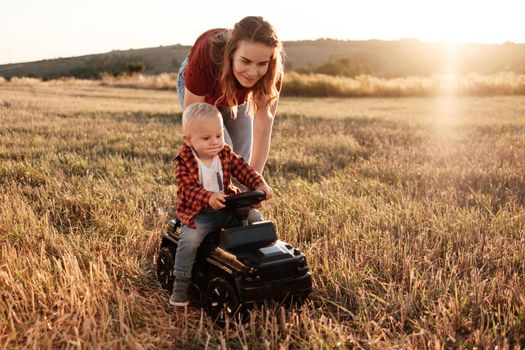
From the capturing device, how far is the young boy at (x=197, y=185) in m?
3.34

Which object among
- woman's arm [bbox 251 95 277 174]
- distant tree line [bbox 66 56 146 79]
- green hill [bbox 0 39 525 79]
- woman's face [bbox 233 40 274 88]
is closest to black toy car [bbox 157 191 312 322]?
woman's face [bbox 233 40 274 88]

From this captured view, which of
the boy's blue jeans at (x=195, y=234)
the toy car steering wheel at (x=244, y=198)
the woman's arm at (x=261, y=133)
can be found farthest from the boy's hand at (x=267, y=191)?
the woman's arm at (x=261, y=133)

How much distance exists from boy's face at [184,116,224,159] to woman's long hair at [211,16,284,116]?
2.38 ft

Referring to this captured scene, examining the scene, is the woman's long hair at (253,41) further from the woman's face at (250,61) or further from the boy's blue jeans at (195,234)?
the boy's blue jeans at (195,234)

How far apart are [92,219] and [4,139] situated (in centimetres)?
523

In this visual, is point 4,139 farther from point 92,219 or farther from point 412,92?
point 412,92

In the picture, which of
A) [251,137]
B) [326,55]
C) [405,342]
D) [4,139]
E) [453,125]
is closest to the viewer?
[405,342]

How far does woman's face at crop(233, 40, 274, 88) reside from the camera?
3.79 m

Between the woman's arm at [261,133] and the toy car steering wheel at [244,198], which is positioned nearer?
the toy car steering wheel at [244,198]

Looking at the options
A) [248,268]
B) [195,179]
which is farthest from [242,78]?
[248,268]

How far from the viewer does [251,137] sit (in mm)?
4824

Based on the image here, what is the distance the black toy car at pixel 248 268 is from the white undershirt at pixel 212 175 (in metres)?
0.29

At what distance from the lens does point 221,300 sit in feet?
10.7

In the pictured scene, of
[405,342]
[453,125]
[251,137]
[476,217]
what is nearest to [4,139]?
[251,137]
